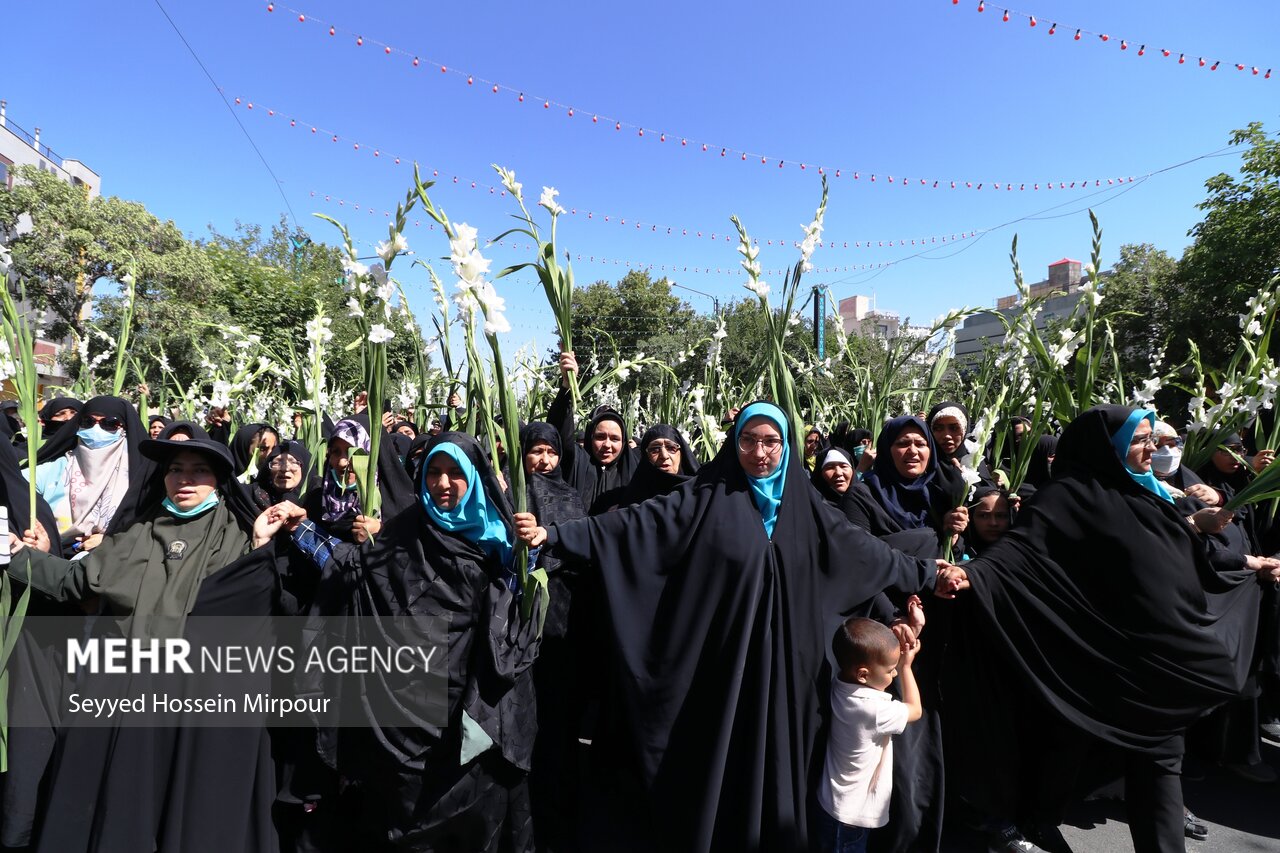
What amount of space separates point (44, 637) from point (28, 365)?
2.96 ft

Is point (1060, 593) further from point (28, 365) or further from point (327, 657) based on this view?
point (28, 365)

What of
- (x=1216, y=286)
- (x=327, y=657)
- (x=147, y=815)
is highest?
(x=1216, y=286)

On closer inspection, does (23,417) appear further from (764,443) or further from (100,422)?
(764,443)

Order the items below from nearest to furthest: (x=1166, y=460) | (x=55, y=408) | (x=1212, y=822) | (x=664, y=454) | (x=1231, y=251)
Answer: (x=1166, y=460) → (x=1212, y=822) → (x=664, y=454) → (x=55, y=408) → (x=1231, y=251)

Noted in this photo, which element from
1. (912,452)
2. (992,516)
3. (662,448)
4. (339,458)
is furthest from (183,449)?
(992,516)

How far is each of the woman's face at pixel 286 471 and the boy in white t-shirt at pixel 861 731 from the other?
8.23 feet

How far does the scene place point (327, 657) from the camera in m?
2.23

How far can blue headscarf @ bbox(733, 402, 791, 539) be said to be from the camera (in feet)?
7.57

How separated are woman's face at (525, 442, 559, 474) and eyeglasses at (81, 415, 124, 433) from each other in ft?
7.79

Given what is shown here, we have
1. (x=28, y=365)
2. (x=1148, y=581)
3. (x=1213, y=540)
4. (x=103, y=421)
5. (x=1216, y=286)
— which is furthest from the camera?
(x=1216, y=286)

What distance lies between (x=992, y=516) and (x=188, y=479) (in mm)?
3068

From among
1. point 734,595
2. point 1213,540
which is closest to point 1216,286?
point 1213,540

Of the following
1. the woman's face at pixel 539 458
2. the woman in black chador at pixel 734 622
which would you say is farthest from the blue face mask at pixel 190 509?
the woman's face at pixel 539 458

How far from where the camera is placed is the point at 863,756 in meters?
2.08
